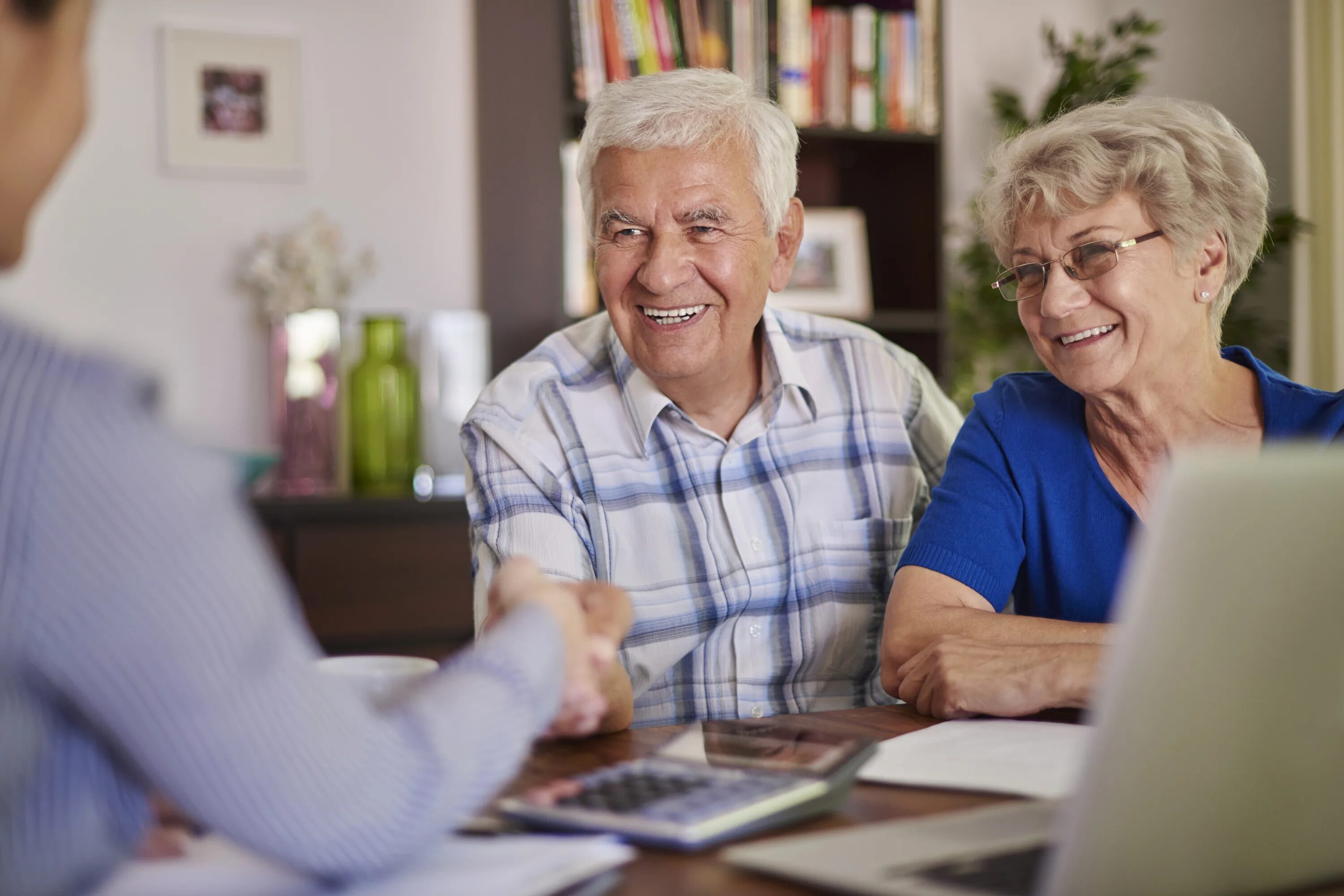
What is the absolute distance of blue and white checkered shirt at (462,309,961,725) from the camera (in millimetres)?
1717

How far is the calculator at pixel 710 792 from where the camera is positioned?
0.84 metres

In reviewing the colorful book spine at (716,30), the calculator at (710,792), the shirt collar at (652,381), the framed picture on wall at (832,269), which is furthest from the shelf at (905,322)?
the calculator at (710,792)

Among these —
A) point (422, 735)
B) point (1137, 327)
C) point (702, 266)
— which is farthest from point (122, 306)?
point (422, 735)

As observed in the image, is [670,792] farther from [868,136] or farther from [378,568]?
[868,136]

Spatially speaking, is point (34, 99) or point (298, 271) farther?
point (298, 271)

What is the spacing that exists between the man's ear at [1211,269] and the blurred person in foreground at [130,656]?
1.28m

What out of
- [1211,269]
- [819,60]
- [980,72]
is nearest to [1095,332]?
[1211,269]

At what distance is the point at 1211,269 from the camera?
5.43 ft

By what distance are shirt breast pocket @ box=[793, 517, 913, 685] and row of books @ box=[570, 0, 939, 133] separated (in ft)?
5.61

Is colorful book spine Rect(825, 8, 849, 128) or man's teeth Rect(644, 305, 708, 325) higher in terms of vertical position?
colorful book spine Rect(825, 8, 849, 128)

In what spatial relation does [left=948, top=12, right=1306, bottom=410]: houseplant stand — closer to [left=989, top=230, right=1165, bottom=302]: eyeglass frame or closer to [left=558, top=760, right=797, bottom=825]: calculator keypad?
[left=989, top=230, right=1165, bottom=302]: eyeglass frame

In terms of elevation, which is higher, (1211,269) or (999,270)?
(999,270)

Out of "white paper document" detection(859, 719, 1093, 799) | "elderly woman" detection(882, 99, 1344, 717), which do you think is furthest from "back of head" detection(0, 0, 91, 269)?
"elderly woman" detection(882, 99, 1344, 717)

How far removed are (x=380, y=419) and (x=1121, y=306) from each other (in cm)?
190
